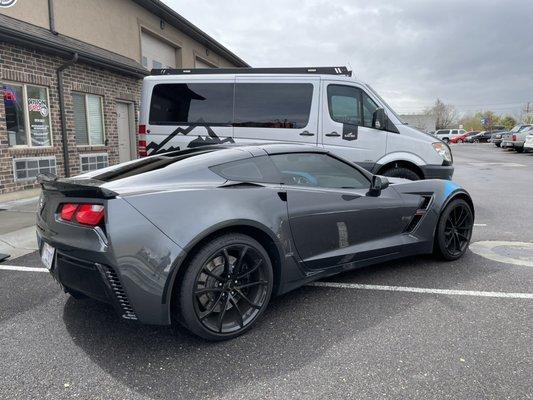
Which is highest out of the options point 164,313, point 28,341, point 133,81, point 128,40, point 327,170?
point 128,40

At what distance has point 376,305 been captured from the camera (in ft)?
11.5

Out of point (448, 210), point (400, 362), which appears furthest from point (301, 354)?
point (448, 210)

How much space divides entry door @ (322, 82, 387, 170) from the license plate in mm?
4869

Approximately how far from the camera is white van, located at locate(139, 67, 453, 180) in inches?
275

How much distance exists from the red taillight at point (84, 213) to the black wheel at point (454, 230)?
10.9 feet

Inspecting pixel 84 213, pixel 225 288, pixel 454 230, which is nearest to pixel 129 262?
pixel 84 213

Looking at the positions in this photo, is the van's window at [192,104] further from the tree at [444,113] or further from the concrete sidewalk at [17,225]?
the tree at [444,113]

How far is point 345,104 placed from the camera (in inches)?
277

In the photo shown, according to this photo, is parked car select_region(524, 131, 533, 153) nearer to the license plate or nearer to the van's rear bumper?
the van's rear bumper

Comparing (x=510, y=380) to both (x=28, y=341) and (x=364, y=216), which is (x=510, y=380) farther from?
(x=28, y=341)

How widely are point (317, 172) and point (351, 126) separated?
140 inches

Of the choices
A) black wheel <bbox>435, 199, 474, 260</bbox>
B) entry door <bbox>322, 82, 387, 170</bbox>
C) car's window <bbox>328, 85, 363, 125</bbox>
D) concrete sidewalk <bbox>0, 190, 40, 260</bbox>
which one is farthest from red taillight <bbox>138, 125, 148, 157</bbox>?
black wheel <bbox>435, 199, 474, 260</bbox>

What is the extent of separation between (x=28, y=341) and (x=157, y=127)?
504 cm

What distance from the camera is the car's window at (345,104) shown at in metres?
6.99
